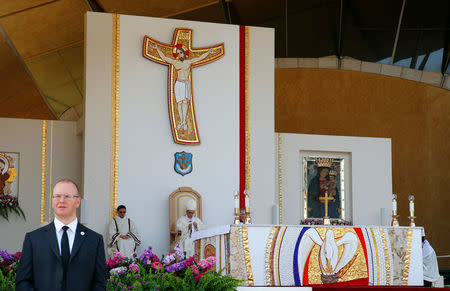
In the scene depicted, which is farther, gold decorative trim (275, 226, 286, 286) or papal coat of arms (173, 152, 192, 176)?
papal coat of arms (173, 152, 192, 176)

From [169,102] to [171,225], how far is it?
6.89 ft

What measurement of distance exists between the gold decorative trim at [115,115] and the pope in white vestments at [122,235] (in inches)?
9.4

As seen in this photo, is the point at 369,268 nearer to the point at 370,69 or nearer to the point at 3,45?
the point at 3,45

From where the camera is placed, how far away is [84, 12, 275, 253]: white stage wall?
1179cm

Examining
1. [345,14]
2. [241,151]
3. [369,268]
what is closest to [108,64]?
[241,151]

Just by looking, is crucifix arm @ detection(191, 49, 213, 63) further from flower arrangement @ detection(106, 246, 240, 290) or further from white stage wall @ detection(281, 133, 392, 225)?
flower arrangement @ detection(106, 246, 240, 290)

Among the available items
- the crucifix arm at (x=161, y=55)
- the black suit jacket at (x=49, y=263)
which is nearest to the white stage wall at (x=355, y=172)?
the crucifix arm at (x=161, y=55)

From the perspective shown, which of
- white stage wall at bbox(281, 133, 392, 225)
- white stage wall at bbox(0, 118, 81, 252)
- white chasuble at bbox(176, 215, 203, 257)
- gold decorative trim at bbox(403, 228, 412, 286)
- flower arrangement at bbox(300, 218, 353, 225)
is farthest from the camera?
white stage wall at bbox(281, 133, 392, 225)

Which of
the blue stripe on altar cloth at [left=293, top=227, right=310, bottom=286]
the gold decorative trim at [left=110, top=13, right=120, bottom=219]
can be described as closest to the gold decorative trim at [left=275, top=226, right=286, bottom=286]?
the blue stripe on altar cloth at [left=293, top=227, right=310, bottom=286]

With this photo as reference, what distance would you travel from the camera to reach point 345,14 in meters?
17.9

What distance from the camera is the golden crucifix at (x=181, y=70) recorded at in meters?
12.1

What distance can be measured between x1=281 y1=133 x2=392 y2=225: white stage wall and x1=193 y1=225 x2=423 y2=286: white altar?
4.96 meters

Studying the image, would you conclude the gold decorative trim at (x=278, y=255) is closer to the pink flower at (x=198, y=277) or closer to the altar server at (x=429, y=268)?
the pink flower at (x=198, y=277)

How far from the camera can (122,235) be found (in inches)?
448
